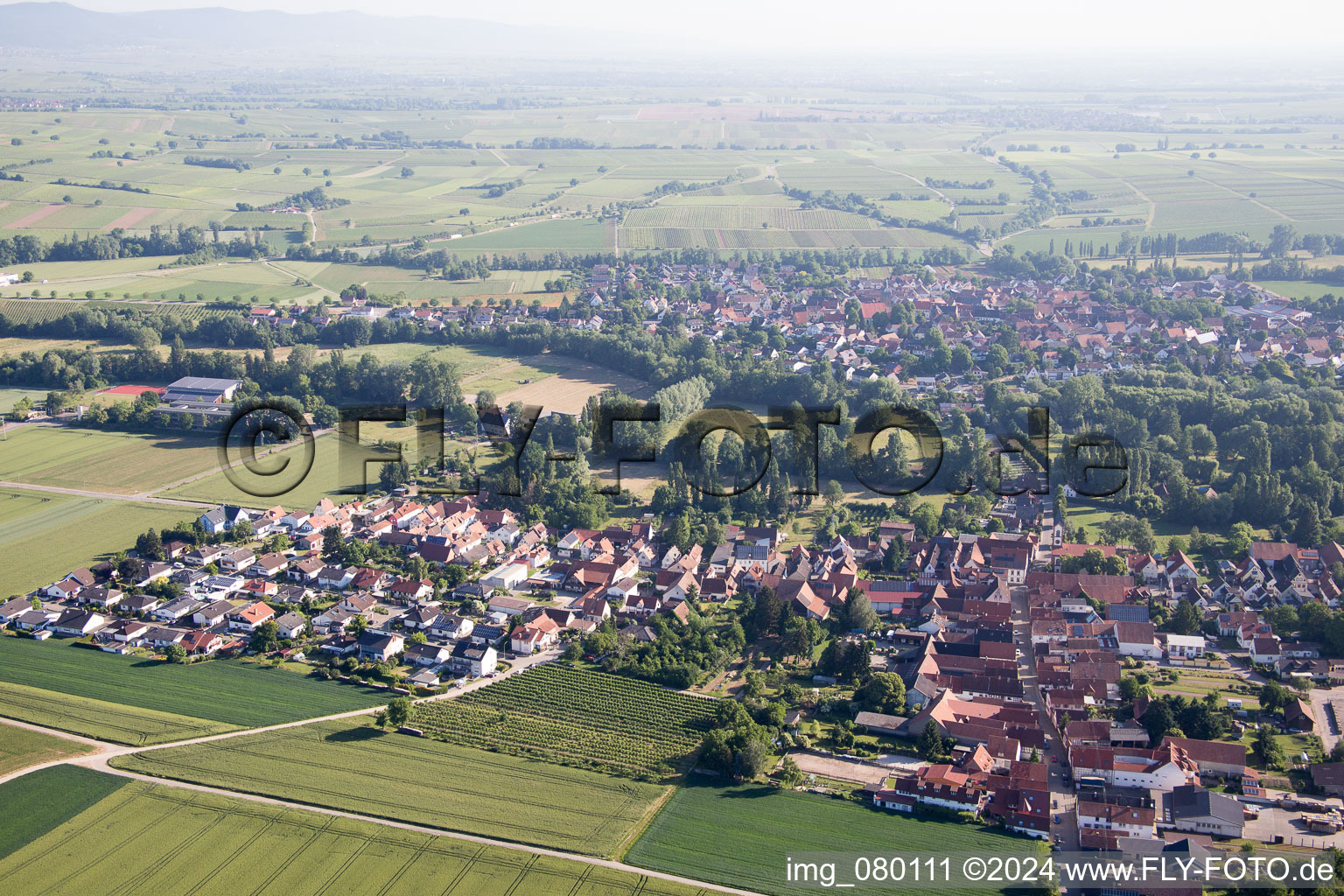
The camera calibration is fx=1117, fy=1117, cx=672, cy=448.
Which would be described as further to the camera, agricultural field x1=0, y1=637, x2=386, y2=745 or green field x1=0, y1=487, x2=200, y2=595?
green field x1=0, y1=487, x2=200, y2=595

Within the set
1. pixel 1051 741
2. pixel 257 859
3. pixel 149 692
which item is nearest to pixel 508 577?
pixel 149 692

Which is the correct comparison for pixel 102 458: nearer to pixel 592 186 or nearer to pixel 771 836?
pixel 771 836

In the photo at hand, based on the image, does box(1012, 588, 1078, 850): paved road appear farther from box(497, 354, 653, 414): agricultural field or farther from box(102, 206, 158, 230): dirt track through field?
box(102, 206, 158, 230): dirt track through field

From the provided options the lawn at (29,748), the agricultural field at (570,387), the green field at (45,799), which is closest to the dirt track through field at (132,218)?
the agricultural field at (570,387)

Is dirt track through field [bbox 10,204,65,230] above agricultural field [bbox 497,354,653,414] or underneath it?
above

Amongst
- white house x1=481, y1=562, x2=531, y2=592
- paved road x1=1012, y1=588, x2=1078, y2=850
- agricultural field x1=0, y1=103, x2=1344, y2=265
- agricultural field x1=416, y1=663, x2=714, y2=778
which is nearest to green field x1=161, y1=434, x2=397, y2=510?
white house x1=481, y1=562, x2=531, y2=592

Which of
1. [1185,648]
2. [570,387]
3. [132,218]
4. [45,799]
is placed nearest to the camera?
[45,799]

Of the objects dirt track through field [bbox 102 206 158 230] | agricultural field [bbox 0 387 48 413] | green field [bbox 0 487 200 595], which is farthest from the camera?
dirt track through field [bbox 102 206 158 230]
